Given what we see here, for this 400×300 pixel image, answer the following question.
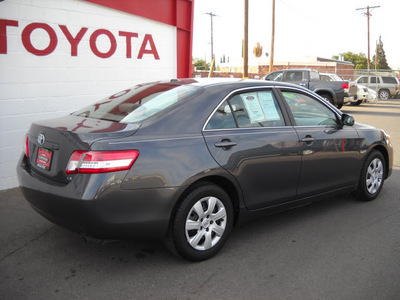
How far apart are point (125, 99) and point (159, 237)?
4.97ft

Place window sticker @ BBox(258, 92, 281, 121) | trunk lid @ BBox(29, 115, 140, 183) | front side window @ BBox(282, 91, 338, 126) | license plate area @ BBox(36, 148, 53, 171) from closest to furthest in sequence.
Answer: trunk lid @ BBox(29, 115, 140, 183)
license plate area @ BBox(36, 148, 53, 171)
window sticker @ BBox(258, 92, 281, 121)
front side window @ BBox(282, 91, 338, 126)

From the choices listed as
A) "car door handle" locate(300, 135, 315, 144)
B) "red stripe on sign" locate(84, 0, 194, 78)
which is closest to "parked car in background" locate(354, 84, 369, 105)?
"red stripe on sign" locate(84, 0, 194, 78)

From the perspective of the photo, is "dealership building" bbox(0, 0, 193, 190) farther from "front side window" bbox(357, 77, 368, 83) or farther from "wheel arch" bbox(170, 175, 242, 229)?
"front side window" bbox(357, 77, 368, 83)

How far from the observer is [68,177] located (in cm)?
329

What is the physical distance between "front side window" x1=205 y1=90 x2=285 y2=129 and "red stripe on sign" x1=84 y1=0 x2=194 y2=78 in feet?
Result: 13.2

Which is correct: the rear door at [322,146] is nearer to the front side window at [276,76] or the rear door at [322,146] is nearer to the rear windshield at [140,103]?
the rear windshield at [140,103]

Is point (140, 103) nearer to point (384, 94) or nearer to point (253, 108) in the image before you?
point (253, 108)

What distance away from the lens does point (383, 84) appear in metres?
28.9

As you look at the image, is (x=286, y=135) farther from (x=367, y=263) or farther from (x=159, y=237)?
(x=159, y=237)

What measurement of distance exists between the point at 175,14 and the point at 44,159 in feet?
19.3

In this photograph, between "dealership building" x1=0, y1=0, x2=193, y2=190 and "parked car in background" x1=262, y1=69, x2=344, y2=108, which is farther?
"parked car in background" x1=262, y1=69, x2=344, y2=108

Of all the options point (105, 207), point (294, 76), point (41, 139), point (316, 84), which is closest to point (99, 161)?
point (105, 207)

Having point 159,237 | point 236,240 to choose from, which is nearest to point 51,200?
point 159,237

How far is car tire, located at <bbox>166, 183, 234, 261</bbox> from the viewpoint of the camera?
3.54 m
